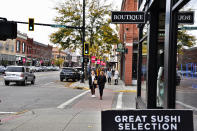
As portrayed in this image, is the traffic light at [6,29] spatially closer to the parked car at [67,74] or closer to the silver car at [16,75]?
the silver car at [16,75]

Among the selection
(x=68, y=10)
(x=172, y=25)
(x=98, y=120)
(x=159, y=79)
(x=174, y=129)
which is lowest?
(x=98, y=120)

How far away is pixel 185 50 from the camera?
10.2 feet

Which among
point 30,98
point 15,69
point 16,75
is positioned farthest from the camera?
point 15,69

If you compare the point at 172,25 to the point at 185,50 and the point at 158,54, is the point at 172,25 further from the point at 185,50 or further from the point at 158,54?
the point at 158,54

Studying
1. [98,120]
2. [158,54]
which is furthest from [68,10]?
[158,54]

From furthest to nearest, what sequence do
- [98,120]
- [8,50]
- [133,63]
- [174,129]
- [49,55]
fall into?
[49,55]
[8,50]
[133,63]
[98,120]
[174,129]

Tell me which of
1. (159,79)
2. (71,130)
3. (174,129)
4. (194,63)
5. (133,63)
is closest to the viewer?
(174,129)

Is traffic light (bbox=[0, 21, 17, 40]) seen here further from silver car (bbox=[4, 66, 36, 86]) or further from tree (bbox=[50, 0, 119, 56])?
tree (bbox=[50, 0, 119, 56])

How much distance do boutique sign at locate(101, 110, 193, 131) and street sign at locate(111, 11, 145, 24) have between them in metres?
3.09

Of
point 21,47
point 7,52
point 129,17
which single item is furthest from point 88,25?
point 21,47

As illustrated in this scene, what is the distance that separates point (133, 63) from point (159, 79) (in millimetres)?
18449

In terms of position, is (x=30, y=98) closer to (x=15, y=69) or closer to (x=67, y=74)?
(x=15, y=69)

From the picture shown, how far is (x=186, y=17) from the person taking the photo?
115 inches

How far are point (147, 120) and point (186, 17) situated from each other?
1304 mm
